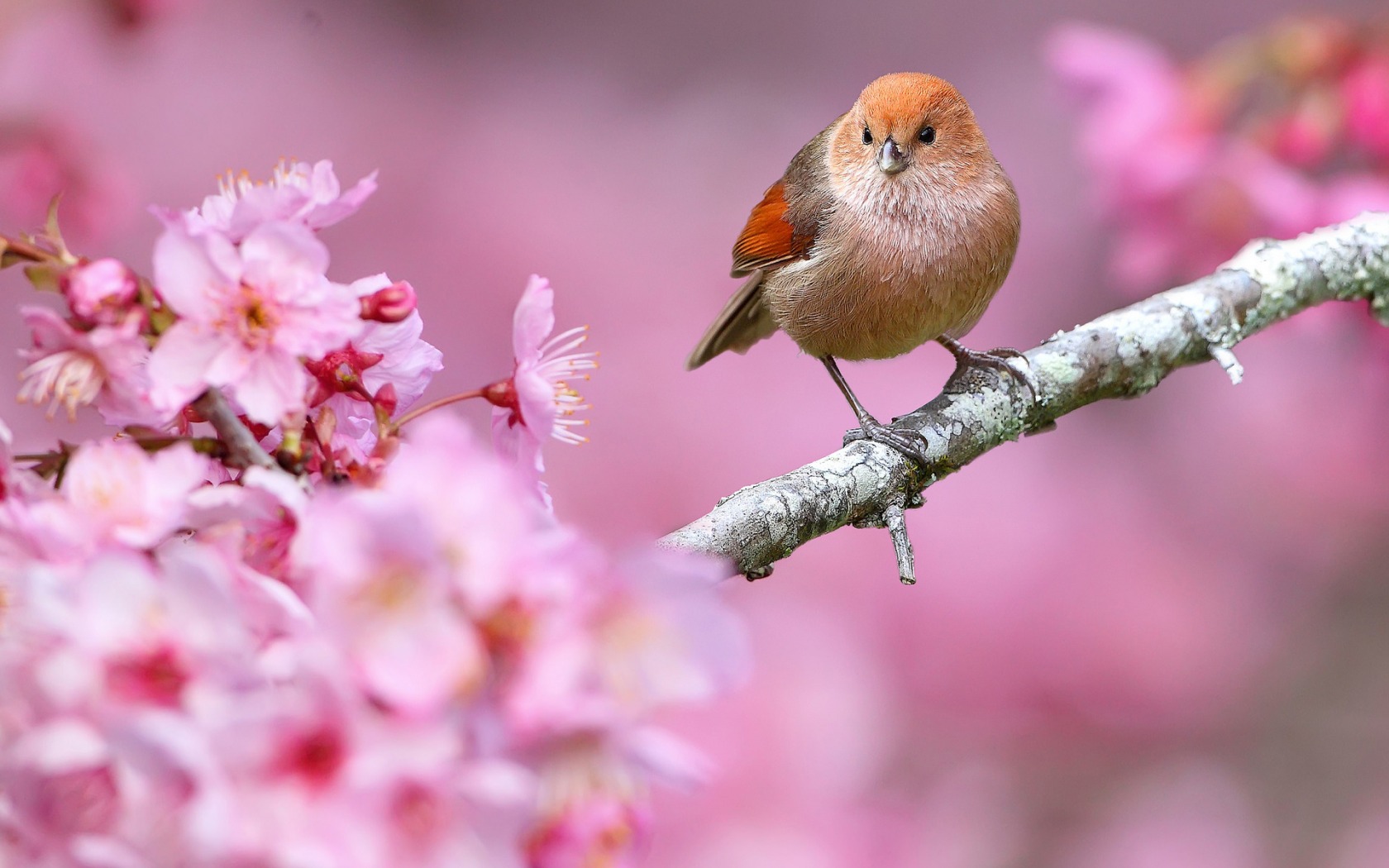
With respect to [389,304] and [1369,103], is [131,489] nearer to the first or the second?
[389,304]

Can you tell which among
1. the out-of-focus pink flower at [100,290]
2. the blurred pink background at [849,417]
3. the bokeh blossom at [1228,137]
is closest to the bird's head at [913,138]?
the bokeh blossom at [1228,137]

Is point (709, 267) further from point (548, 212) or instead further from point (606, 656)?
point (606, 656)

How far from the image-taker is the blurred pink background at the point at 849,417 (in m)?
2.60

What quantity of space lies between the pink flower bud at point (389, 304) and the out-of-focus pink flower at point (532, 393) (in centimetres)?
10

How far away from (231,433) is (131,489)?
0.12m

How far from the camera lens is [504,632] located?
820 mm

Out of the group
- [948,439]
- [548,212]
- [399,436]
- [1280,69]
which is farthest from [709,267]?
[399,436]

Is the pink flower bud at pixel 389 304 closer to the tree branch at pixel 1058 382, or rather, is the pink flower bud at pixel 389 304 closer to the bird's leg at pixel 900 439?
the tree branch at pixel 1058 382

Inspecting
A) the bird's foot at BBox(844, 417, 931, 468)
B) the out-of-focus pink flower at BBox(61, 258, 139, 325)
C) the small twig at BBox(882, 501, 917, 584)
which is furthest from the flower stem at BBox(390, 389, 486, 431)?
the bird's foot at BBox(844, 417, 931, 468)

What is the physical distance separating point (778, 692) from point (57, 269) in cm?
158

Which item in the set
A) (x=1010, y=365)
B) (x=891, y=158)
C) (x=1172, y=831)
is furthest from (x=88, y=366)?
(x=1172, y=831)

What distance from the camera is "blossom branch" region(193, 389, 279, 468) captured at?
3.35 feet

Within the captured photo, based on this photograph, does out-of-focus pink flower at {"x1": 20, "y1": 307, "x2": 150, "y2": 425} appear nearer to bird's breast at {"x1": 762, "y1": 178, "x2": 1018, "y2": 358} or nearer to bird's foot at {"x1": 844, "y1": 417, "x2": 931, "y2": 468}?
bird's foot at {"x1": 844, "y1": 417, "x2": 931, "y2": 468}

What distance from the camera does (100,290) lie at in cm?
97
